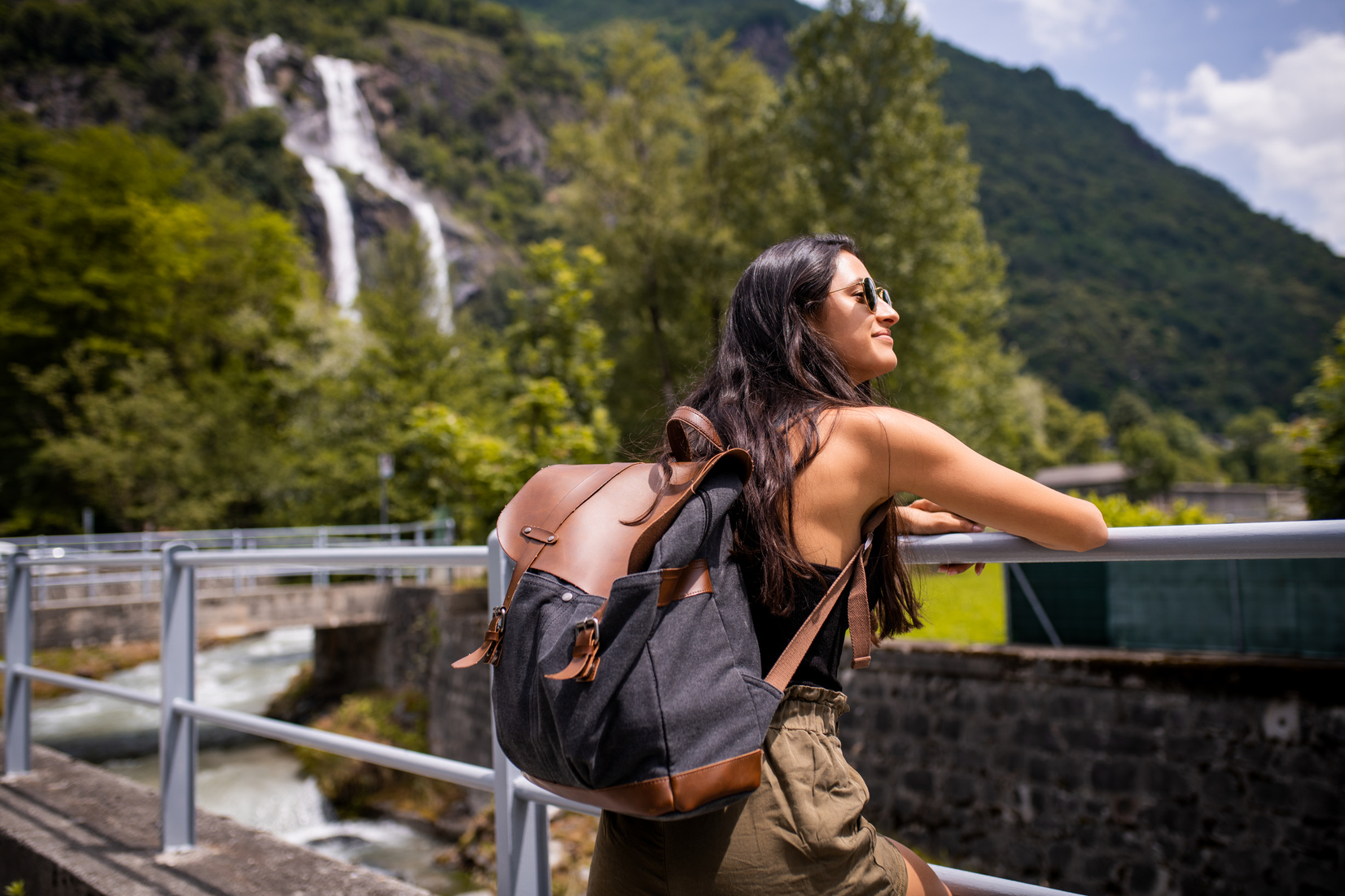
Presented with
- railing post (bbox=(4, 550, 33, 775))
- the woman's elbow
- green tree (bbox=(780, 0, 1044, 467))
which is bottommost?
railing post (bbox=(4, 550, 33, 775))

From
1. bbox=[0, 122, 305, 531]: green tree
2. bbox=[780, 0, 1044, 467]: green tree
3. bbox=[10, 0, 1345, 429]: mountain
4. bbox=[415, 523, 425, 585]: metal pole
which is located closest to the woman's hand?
bbox=[415, 523, 425, 585]: metal pole

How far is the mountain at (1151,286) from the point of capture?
95625 mm

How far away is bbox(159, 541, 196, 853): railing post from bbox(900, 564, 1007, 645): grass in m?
5.91

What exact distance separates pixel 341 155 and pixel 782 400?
9297 cm

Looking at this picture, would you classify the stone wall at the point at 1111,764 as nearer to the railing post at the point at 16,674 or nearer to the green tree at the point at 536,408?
the green tree at the point at 536,408

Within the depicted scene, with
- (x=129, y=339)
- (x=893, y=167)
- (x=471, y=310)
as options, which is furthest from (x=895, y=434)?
(x=471, y=310)

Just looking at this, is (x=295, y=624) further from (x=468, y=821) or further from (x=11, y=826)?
(x=11, y=826)

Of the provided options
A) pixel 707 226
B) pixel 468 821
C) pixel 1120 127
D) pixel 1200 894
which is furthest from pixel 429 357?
pixel 1120 127

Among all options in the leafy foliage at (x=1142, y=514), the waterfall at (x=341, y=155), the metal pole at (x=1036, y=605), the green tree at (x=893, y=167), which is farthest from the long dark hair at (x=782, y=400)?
the waterfall at (x=341, y=155)

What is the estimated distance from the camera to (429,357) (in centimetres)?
2184

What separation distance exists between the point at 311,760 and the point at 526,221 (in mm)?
85384

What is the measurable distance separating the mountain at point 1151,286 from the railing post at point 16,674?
309 ft

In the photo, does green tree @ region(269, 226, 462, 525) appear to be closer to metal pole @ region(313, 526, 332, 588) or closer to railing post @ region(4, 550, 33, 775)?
metal pole @ region(313, 526, 332, 588)

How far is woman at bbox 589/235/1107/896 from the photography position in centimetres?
107
